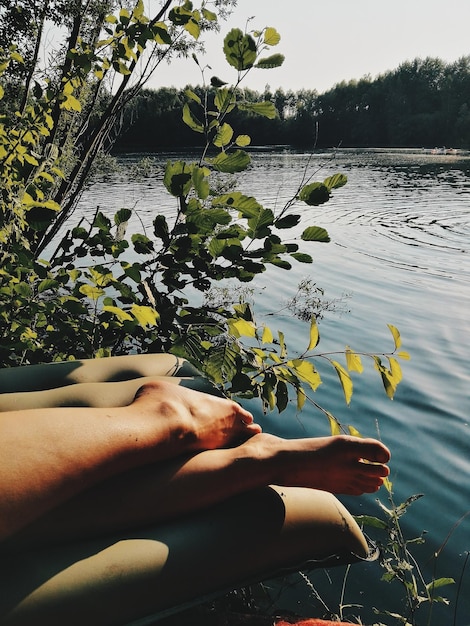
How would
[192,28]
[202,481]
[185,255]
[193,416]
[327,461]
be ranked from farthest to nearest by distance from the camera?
[192,28] < [185,255] < [327,461] < [193,416] < [202,481]

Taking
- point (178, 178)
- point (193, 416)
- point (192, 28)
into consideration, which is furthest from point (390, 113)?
point (193, 416)

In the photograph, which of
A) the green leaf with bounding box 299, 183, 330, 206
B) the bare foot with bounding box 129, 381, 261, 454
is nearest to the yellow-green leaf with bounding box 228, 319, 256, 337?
the bare foot with bounding box 129, 381, 261, 454

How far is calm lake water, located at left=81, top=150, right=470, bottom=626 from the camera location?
3.10 m

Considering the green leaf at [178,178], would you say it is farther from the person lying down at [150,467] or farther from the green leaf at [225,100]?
the person lying down at [150,467]

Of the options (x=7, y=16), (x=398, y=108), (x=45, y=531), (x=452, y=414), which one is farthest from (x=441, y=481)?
(x=398, y=108)

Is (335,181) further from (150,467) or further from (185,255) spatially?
(150,467)

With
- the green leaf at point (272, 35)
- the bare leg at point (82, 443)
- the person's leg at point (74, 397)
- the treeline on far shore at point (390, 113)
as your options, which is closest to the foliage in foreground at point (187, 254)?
the green leaf at point (272, 35)

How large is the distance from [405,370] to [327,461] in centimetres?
481

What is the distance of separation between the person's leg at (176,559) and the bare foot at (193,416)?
0.21m

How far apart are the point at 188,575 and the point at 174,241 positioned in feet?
4.39

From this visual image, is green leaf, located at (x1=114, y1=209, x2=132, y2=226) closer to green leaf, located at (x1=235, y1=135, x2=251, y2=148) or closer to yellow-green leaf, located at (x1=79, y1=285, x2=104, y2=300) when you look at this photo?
yellow-green leaf, located at (x1=79, y1=285, x2=104, y2=300)

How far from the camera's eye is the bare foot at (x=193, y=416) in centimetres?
154

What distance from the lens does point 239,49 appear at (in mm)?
1936

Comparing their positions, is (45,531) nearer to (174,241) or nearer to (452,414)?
(174,241)
